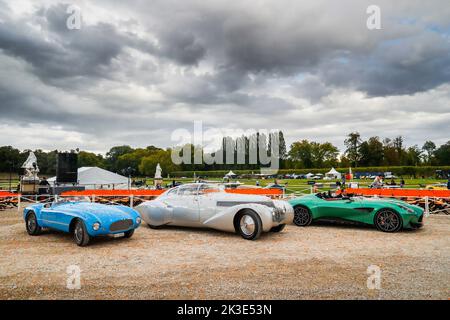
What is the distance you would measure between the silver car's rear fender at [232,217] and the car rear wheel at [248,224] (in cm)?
11

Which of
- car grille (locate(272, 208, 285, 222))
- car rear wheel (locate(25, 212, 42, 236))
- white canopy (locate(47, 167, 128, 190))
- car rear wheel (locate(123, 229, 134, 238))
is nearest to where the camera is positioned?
car grille (locate(272, 208, 285, 222))

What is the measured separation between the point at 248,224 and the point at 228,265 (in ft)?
7.96

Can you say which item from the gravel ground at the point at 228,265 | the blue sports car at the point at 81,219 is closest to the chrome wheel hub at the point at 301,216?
the gravel ground at the point at 228,265

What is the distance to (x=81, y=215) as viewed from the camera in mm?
7473

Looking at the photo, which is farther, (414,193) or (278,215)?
(414,193)

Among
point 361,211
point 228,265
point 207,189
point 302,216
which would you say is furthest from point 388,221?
point 228,265

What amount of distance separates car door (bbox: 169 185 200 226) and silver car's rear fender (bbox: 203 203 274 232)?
18.2 inches

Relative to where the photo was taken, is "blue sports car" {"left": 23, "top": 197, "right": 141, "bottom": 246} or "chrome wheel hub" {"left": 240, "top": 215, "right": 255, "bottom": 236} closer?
"blue sports car" {"left": 23, "top": 197, "right": 141, "bottom": 246}

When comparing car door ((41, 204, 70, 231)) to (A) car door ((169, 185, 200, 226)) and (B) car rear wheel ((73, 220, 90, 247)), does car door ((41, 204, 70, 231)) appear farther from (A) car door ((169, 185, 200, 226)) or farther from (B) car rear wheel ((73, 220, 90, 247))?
(A) car door ((169, 185, 200, 226))

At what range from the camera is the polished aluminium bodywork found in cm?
822

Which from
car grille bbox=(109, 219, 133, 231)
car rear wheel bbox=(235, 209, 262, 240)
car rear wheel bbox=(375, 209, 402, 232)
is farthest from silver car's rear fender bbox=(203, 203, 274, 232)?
car rear wheel bbox=(375, 209, 402, 232)

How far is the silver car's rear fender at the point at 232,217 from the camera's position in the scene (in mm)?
7879

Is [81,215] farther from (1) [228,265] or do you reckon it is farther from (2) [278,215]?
(2) [278,215]

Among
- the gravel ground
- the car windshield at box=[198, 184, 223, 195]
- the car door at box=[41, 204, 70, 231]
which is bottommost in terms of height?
the gravel ground
